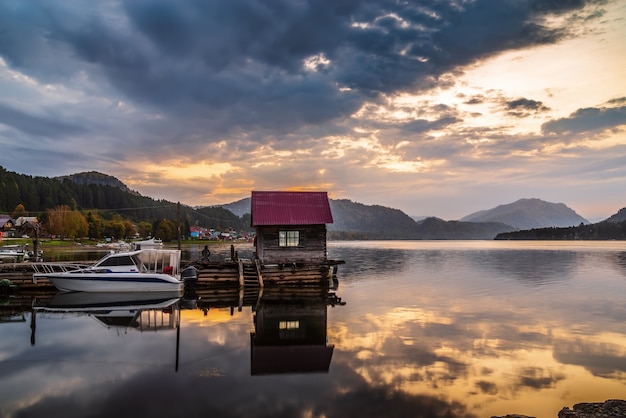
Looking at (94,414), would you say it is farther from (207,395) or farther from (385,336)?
(385,336)

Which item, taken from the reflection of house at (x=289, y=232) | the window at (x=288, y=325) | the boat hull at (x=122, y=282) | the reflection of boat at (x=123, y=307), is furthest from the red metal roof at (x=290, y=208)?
the window at (x=288, y=325)

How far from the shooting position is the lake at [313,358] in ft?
40.4

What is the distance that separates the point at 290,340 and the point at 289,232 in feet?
66.1

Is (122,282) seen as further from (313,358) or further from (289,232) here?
(313,358)

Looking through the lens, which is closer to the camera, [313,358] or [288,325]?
[313,358]

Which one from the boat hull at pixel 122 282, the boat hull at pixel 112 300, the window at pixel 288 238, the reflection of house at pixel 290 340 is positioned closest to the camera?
the reflection of house at pixel 290 340

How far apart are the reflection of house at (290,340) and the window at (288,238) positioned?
37.0ft

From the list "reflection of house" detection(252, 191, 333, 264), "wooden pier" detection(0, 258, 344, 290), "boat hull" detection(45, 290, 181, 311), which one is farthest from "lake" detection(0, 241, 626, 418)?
"reflection of house" detection(252, 191, 333, 264)

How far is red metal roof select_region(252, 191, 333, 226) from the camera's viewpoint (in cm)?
3842

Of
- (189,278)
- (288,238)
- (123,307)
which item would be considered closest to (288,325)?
(123,307)

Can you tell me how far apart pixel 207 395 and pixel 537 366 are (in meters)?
12.2

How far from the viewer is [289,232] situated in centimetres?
3906

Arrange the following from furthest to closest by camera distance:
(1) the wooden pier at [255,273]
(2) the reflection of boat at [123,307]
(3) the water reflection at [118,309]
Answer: (1) the wooden pier at [255,273] → (2) the reflection of boat at [123,307] → (3) the water reflection at [118,309]

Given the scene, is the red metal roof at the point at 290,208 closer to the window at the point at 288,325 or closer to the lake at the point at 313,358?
the lake at the point at 313,358
